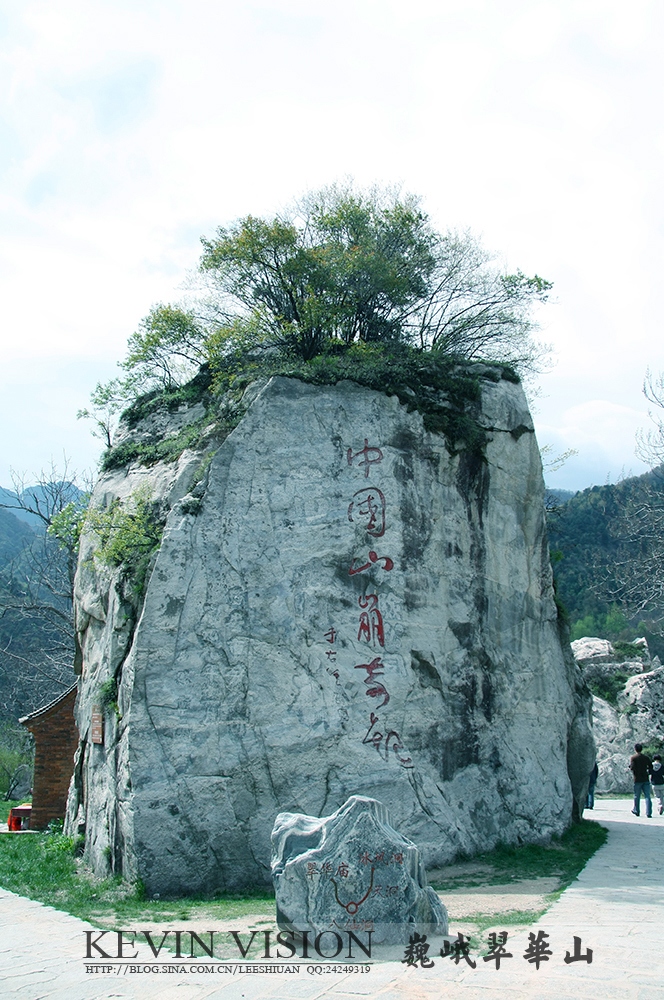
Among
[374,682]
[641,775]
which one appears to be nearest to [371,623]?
[374,682]

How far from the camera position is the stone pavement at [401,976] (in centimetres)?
533

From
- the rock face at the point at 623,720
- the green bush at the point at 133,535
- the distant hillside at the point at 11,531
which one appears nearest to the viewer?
the green bush at the point at 133,535

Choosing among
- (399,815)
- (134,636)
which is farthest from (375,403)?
(399,815)

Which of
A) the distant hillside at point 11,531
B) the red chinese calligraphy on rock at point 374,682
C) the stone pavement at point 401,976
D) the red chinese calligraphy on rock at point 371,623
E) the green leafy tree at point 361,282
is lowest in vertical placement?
the stone pavement at point 401,976

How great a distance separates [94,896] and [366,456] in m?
6.70

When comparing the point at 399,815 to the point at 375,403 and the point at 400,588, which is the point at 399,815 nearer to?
the point at 400,588

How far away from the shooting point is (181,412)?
14383 millimetres

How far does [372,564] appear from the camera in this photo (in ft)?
38.6

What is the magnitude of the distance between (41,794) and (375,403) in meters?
10.5

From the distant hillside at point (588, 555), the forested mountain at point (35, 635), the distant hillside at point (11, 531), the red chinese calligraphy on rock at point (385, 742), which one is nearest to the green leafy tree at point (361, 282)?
the red chinese calligraphy on rock at point (385, 742)

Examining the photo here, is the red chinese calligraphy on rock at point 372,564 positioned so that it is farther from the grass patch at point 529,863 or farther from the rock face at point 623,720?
the rock face at point 623,720

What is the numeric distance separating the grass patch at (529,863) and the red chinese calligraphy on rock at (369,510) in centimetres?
456

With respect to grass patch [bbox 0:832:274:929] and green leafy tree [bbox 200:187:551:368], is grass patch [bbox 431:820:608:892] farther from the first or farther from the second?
green leafy tree [bbox 200:187:551:368]

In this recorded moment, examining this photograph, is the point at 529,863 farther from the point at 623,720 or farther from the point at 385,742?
the point at 623,720
